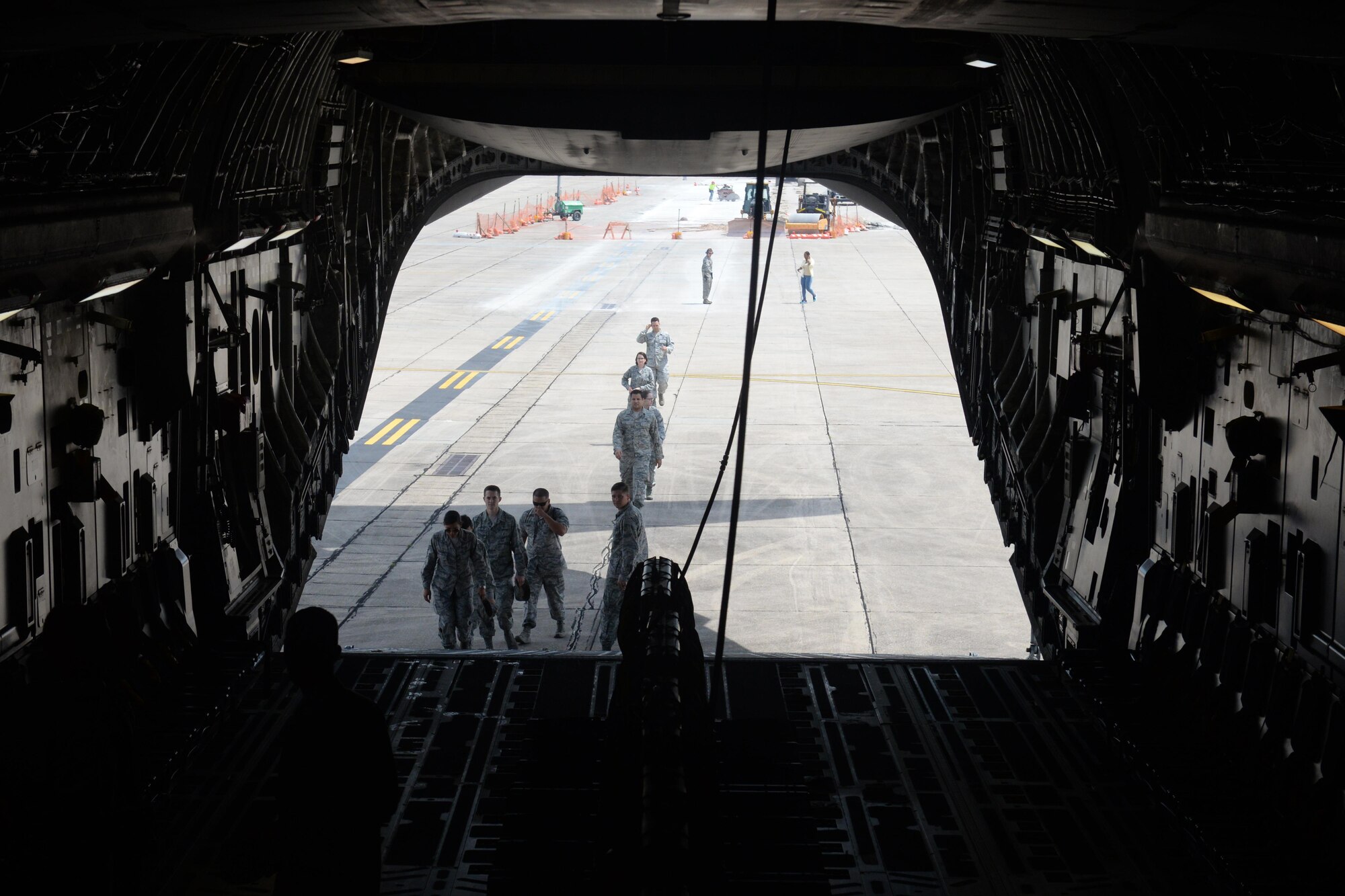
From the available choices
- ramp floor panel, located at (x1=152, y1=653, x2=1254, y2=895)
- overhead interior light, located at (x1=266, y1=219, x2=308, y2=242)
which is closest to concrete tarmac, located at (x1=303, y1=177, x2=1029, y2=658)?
ramp floor panel, located at (x1=152, y1=653, x2=1254, y2=895)

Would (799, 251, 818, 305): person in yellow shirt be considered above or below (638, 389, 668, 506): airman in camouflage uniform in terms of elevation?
above

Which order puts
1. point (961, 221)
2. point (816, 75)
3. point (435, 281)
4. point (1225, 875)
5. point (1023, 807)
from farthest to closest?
point (435, 281), point (961, 221), point (816, 75), point (1023, 807), point (1225, 875)

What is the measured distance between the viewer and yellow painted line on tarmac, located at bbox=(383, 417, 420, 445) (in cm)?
1856

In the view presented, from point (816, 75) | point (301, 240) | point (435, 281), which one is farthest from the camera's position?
point (435, 281)

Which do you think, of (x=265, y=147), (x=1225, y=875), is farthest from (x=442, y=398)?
(x=1225, y=875)

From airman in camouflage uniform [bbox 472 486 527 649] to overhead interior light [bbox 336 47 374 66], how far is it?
3561 mm

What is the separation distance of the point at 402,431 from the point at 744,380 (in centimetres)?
1566

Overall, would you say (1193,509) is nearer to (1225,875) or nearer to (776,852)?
(1225,875)

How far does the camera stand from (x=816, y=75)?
8352 millimetres

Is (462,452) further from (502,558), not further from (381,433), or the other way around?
(502,558)

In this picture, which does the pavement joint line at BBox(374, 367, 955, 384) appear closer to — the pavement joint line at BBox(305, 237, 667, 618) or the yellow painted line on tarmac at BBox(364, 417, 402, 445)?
the pavement joint line at BBox(305, 237, 667, 618)

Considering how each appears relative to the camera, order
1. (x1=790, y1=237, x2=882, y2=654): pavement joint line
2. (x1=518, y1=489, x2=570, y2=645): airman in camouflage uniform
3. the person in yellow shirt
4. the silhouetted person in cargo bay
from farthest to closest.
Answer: the person in yellow shirt, (x1=790, y1=237, x2=882, y2=654): pavement joint line, (x1=518, y1=489, x2=570, y2=645): airman in camouflage uniform, the silhouetted person in cargo bay

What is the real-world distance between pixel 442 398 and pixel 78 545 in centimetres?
1509

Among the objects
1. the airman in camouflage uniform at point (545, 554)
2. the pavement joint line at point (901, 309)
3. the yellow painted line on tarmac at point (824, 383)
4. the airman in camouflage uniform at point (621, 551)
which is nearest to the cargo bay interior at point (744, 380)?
the airman in camouflage uniform at point (545, 554)
